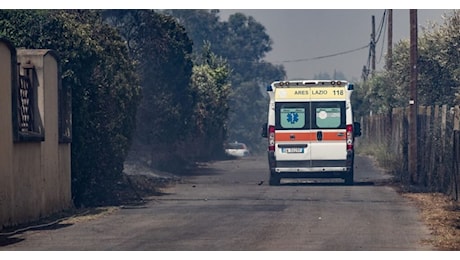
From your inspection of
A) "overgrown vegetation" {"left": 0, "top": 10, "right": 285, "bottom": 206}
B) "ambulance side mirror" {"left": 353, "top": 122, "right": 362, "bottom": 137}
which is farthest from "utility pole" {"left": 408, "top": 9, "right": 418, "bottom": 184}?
"overgrown vegetation" {"left": 0, "top": 10, "right": 285, "bottom": 206}

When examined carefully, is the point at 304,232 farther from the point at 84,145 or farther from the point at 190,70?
the point at 190,70

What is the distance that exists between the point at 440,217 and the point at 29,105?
8291 millimetres

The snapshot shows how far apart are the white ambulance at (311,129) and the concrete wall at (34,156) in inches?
326

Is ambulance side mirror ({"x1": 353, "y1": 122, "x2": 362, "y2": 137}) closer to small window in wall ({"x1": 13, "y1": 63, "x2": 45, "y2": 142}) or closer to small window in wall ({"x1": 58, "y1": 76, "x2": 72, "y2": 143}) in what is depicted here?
small window in wall ({"x1": 58, "y1": 76, "x2": 72, "y2": 143})

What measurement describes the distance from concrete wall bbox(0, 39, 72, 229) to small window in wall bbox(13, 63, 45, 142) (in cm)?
9

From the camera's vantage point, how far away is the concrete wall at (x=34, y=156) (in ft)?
60.0

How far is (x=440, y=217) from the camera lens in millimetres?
19984

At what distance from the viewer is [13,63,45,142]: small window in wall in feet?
65.3

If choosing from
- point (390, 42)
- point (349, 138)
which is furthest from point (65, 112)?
point (390, 42)

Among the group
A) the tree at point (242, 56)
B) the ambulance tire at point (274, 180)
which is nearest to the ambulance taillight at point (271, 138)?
the ambulance tire at point (274, 180)

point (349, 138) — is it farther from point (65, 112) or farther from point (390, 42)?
point (390, 42)

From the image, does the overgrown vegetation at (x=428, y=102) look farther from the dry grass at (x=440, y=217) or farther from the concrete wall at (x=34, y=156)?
the concrete wall at (x=34, y=156)

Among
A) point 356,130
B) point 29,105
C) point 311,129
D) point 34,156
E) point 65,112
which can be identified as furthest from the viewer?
point 356,130

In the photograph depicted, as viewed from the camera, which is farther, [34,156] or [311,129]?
[311,129]
